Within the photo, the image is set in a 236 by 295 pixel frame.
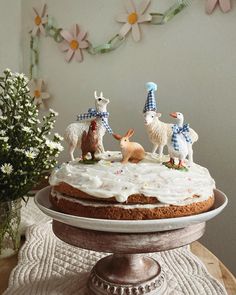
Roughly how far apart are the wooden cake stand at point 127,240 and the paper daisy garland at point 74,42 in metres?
1.02

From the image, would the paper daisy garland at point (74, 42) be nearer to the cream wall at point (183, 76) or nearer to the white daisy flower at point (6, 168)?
the cream wall at point (183, 76)

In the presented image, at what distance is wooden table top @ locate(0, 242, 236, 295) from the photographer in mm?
892

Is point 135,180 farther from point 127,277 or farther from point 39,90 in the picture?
point 39,90

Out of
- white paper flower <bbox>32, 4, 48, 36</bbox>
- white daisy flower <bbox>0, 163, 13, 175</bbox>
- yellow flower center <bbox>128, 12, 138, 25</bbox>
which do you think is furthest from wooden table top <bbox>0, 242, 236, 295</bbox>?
white paper flower <bbox>32, 4, 48, 36</bbox>

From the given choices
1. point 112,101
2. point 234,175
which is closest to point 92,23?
point 112,101

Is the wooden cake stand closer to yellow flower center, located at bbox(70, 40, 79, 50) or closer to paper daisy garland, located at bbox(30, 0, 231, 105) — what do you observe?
paper daisy garland, located at bbox(30, 0, 231, 105)

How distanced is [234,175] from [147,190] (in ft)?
2.54

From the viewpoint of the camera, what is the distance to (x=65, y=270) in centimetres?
93

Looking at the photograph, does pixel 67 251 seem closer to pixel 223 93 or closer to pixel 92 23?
pixel 223 93

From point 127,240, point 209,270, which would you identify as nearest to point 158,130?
point 127,240

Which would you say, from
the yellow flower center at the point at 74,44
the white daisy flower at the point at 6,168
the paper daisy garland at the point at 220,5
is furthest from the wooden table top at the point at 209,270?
the yellow flower center at the point at 74,44

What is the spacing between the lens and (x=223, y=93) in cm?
134

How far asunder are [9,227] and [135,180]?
1.53ft

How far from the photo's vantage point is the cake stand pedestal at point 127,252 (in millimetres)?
675
